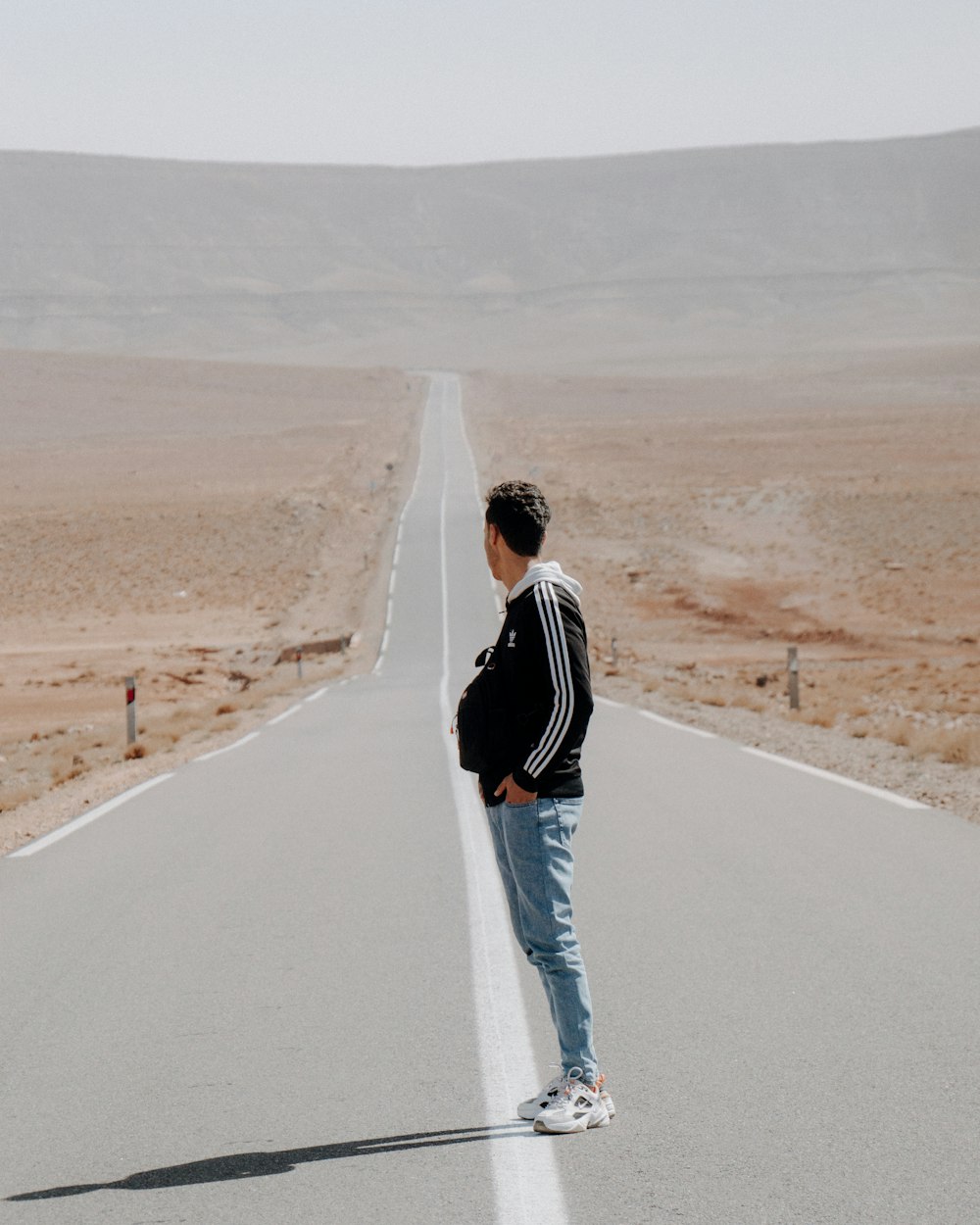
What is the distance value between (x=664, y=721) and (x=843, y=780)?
24.6 ft

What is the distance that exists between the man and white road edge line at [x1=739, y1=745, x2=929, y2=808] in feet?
23.1

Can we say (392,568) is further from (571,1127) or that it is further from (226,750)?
(571,1127)

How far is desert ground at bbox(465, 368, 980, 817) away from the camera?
20859mm

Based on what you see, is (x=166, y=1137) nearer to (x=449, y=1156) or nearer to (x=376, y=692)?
(x=449, y=1156)

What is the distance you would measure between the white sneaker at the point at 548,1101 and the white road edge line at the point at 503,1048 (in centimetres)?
9

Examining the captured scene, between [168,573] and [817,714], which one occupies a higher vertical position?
[168,573]

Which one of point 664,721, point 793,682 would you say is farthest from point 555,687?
point 793,682

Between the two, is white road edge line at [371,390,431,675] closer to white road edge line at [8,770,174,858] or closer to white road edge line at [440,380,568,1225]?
white road edge line at [8,770,174,858]

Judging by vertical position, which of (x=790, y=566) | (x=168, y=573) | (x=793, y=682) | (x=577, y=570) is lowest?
(x=793, y=682)

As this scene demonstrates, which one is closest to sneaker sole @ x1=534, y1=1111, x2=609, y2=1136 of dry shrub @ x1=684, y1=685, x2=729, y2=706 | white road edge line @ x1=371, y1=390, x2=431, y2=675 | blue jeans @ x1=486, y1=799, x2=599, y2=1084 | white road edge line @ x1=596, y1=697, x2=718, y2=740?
blue jeans @ x1=486, y1=799, x2=599, y2=1084

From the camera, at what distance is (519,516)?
15.3 feet

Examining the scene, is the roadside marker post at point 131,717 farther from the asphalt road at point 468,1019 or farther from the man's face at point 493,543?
the man's face at point 493,543

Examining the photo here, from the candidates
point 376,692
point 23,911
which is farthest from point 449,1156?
point 376,692

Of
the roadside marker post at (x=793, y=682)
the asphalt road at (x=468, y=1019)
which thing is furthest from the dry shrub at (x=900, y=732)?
the asphalt road at (x=468, y=1019)
